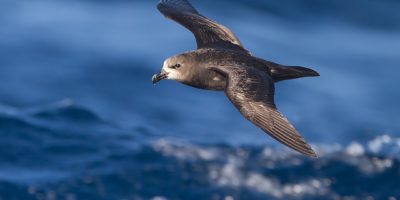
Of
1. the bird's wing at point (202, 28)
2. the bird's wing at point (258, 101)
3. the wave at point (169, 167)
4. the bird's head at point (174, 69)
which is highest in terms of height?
the wave at point (169, 167)

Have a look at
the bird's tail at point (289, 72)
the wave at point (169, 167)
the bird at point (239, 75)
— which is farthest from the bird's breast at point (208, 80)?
the wave at point (169, 167)

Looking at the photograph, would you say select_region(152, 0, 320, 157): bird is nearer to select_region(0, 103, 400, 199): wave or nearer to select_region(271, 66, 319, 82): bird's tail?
select_region(271, 66, 319, 82): bird's tail

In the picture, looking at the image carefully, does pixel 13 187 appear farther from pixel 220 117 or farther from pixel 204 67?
pixel 204 67

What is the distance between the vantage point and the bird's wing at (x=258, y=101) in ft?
35.8

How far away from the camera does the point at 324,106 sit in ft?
76.5

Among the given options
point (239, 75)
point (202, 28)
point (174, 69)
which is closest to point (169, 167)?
point (202, 28)

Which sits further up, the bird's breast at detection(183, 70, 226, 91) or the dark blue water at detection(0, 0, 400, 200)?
the dark blue water at detection(0, 0, 400, 200)

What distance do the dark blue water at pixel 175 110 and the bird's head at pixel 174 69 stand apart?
25.6 ft

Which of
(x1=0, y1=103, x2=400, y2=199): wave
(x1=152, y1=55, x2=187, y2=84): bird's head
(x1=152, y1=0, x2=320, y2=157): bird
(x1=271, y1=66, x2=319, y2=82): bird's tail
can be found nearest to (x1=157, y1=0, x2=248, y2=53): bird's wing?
(x1=152, y1=0, x2=320, y2=157): bird

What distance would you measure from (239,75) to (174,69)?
38.0 inches

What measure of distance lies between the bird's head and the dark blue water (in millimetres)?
7817

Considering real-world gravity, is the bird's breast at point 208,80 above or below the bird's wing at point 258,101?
above

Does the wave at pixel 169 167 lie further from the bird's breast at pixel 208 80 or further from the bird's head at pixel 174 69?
the bird's breast at pixel 208 80

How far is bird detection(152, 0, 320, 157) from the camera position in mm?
Answer: 11109
